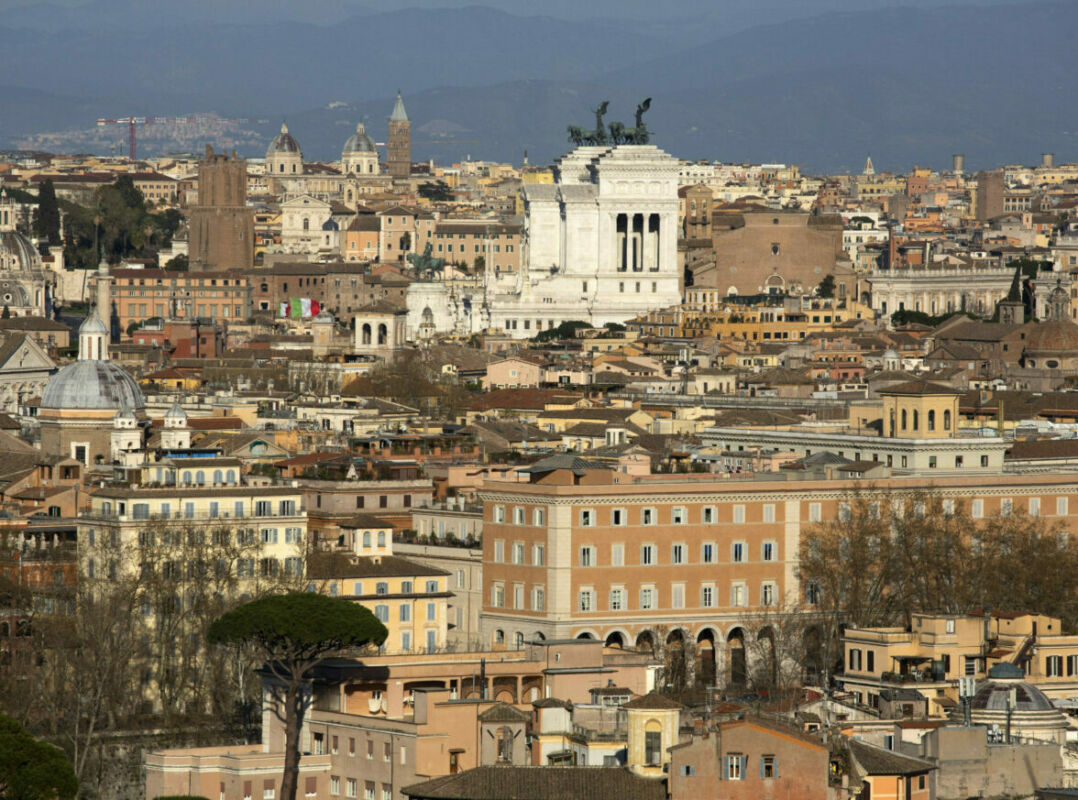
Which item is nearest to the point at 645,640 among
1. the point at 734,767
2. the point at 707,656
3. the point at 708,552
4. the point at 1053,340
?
the point at 707,656

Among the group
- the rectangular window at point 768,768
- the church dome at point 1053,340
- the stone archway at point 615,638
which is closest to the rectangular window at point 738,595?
the stone archway at point 615,638

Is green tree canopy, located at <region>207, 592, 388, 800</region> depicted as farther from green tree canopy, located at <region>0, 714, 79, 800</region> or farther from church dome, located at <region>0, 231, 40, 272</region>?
church dome, located at <region>0, 231, 40, 272</region>

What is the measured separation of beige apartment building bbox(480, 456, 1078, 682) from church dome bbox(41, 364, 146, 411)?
18552 mm

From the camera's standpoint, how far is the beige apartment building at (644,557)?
56094 millimetres

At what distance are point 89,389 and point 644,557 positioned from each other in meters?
21.7

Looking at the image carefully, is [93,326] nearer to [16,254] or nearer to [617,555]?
[617,555]

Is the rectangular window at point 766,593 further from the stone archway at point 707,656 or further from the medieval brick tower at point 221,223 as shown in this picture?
the medieval brick tower at point 221,223

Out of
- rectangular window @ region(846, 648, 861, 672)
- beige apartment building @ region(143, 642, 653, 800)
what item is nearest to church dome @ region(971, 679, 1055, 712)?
beige apartment building @ region(143, 642, 653, 800)

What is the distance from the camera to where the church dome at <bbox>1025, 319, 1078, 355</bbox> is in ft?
359

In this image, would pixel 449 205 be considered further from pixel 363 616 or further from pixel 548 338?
pixel 363 616

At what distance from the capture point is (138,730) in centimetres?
4609

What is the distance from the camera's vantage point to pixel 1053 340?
362 ft

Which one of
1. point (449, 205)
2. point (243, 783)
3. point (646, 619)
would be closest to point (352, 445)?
point (646, 619)

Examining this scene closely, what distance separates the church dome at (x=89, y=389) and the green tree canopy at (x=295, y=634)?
29710 mm
